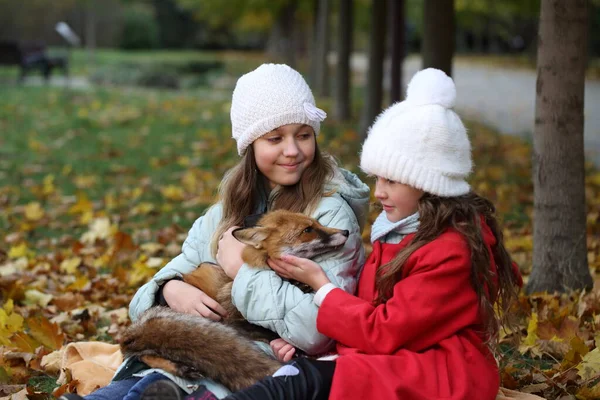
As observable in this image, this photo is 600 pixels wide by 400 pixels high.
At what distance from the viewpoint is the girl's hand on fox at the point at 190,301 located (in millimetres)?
3328

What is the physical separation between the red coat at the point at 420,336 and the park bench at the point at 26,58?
64.1ft

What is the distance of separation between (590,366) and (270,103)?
1919mm

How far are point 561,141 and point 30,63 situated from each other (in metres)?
21.3

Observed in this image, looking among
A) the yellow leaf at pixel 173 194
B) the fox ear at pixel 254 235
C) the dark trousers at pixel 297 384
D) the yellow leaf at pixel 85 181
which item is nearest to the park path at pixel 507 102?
the yellow leaf at pixel 173 194

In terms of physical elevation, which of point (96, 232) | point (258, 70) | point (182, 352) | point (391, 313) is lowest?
point (96, 232)

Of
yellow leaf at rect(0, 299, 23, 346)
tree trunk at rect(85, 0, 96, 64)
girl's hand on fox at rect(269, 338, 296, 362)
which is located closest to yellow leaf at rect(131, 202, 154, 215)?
yellow leaf at rect(0, 299, 23, 346)

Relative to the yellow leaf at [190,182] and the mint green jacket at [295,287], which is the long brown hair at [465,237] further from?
the yellow leaf at [190,182]

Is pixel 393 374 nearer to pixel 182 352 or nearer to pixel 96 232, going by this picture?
pixel 182 352

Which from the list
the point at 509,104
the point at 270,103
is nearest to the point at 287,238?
the point at 270,103

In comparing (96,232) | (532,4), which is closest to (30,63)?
(532,4)

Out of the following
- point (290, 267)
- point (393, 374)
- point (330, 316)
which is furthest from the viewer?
point (290, 267)

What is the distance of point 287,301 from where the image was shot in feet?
10.1

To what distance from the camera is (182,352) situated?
9.95 ft

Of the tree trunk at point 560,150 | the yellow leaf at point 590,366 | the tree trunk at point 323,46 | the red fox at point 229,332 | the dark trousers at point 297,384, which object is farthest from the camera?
the tree trunk at point 323,46
